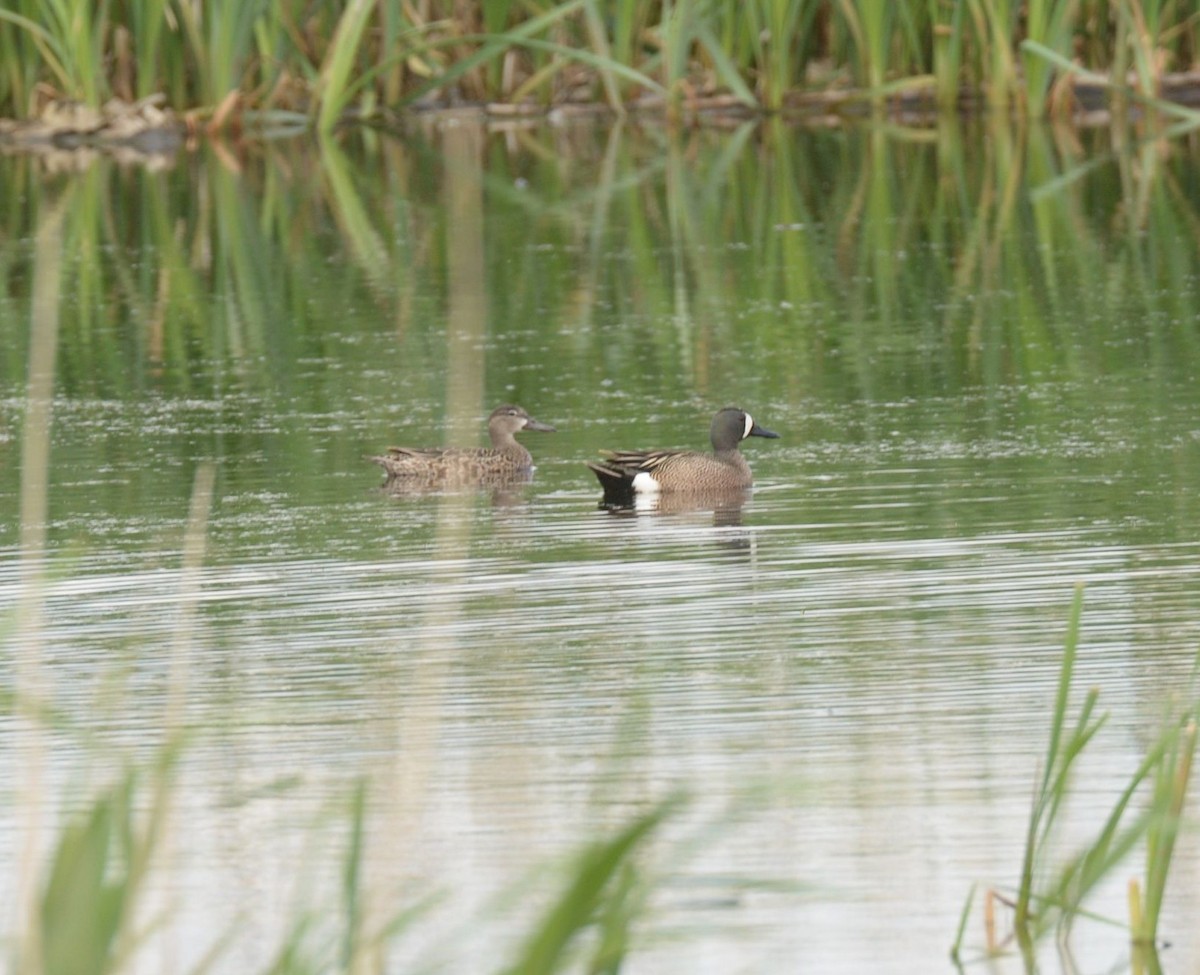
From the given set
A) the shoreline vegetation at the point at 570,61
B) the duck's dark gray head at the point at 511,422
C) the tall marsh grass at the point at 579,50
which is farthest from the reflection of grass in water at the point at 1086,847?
the tall marsh grass at the point at 579,50

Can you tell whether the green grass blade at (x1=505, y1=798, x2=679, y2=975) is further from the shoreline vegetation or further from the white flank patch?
the shoreline vegetation

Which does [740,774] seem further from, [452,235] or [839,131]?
[839,131]

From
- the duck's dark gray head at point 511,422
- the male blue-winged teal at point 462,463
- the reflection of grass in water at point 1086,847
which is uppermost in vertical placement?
the duck's dark gray head at point 511,422

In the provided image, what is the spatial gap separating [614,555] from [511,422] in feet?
8.01

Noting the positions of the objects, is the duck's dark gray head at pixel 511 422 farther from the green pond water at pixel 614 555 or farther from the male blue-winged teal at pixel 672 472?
the male blue-winged teal at pixel 672 472

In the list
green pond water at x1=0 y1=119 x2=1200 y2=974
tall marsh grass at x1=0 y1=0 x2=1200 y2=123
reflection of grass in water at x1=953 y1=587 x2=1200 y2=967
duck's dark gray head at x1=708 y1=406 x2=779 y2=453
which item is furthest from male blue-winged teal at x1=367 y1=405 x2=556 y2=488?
tall marsh grass at x1=0 y1=0 x2=1200 y2=123

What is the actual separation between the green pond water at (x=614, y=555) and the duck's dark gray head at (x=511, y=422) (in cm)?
19

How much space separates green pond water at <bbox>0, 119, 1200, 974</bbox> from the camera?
15.7 ft

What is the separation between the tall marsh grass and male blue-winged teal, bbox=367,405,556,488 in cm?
1264

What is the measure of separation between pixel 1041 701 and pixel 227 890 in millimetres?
2101

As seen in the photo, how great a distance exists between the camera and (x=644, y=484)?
10.2 metres

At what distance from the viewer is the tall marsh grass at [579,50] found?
24281 mm

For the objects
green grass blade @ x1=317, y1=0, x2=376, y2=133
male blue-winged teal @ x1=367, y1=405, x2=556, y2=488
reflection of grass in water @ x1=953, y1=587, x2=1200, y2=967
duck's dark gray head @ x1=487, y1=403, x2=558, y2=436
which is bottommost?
reflection of grass in water @ x1=953, y1=587, x2=1200, y2=967

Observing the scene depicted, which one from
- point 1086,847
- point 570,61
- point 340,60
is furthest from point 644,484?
point 570,61
